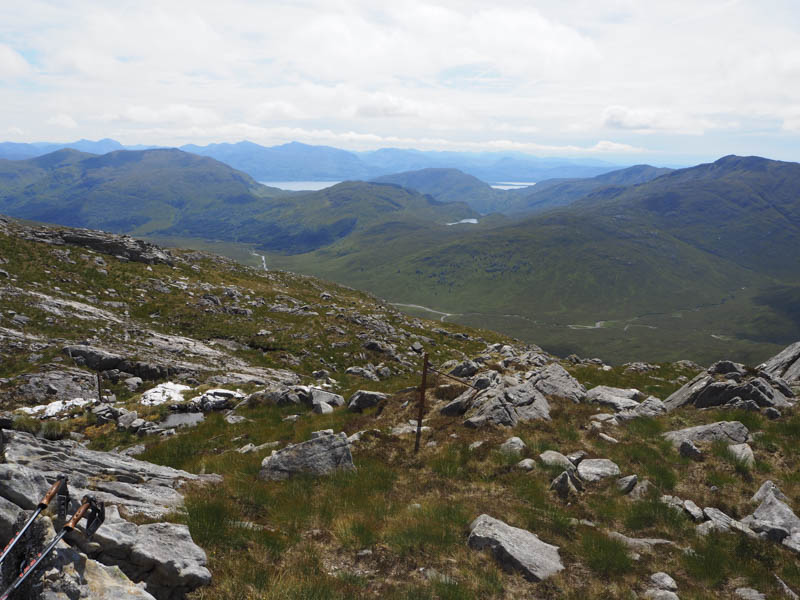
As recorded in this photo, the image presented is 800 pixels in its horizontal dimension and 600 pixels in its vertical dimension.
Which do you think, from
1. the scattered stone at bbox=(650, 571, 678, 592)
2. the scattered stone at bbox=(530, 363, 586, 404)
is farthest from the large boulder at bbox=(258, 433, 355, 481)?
the scattered stone at bbox=(530, 363, 586, 404)

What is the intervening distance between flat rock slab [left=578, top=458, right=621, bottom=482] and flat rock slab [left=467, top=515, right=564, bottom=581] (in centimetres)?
517

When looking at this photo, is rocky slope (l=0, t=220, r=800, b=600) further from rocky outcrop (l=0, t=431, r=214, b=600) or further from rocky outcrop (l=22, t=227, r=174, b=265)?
rocky outcrop (l=22, t=227, r=174, b=265)

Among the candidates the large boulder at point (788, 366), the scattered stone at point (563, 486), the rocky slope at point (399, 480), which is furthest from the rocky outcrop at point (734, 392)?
the scattered stone at point (563, 486)

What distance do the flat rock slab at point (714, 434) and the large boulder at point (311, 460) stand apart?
1436 cm

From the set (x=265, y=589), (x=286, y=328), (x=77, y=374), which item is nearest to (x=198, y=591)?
(x=265, y=589)

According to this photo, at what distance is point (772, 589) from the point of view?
31.8ft

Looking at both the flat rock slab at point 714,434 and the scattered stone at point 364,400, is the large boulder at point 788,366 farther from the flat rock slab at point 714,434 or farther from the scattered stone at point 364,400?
the scattered stone at point 364,400

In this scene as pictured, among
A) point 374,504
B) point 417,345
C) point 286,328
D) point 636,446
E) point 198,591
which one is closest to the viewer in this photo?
point 198,591

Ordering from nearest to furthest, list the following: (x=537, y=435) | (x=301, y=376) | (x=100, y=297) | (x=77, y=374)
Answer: (x=537, y=435) → (x=77, y=374) → (x=301, y=376) → (x=100, y=297)

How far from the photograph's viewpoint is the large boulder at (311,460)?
14672mm

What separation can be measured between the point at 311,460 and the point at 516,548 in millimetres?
7721

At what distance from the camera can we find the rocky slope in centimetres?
862

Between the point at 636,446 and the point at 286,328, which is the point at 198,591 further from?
the point at 286,328

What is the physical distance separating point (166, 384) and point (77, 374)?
6.27m
